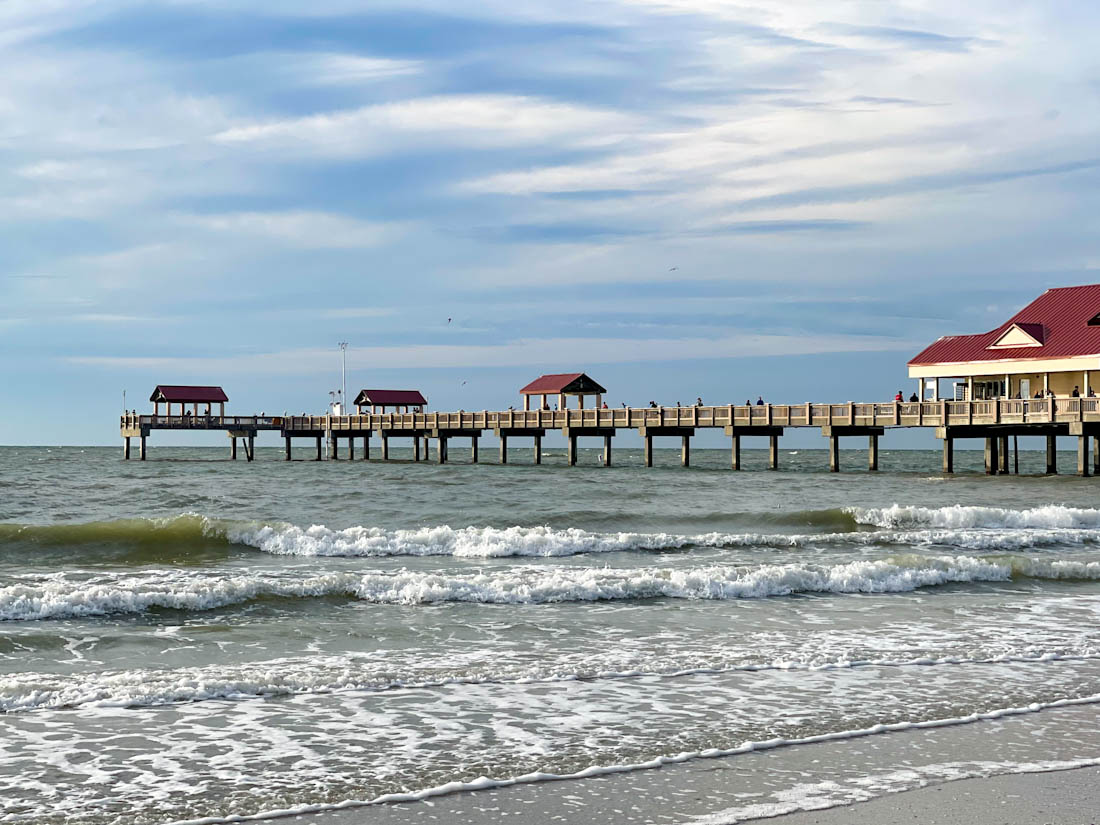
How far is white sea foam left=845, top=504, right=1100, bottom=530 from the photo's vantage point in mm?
22344

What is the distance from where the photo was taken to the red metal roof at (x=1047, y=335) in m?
41.2

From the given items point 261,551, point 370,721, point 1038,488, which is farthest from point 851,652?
point 1038,488

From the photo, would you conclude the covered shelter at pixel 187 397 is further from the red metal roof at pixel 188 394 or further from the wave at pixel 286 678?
the wave at pixel 286 678

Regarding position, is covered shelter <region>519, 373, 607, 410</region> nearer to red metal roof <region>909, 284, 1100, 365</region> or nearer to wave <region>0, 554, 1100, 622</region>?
red metal roof <region>909, 284, 1100, 365</region>

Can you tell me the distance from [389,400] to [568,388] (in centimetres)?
1680

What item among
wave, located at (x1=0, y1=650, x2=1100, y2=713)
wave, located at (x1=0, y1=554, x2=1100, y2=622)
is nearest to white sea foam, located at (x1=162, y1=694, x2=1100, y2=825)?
wave, located at (x1=0, y1=650, x2=1100, y2=713)

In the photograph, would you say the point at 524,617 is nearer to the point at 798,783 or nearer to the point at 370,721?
the point at 370,721

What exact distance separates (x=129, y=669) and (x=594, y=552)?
9.95m

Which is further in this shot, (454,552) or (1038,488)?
(1038,488)

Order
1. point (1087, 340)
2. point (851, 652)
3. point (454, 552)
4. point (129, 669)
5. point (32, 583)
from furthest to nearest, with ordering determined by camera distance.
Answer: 1. point (1087, 340)
2. point (454, 552)
3. point (32, 583)
4. point (851, 652)
5. point (129, 669)

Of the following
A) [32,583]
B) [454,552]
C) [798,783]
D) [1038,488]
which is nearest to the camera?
[798,783]

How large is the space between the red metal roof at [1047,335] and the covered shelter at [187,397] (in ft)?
156

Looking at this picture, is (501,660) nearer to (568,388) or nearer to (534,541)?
(534,541)

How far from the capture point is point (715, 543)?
18.5 m
